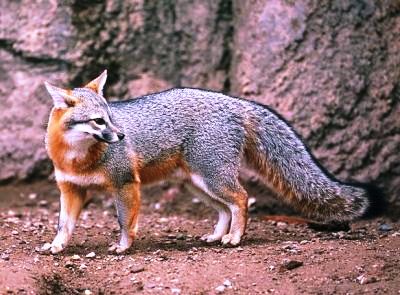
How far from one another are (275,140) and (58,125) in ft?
5.98

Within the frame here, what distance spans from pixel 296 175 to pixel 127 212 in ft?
4.68

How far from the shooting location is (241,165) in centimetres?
797

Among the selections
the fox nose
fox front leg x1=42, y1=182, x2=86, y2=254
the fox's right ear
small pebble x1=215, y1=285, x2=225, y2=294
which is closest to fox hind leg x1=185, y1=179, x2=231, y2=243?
fox front leg x1=42, y1=182, x2=86, y2=254

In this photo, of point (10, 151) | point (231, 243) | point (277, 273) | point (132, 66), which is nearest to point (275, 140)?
point (231, 243)

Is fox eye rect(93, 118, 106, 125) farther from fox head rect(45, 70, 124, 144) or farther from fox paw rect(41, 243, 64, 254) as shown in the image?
fox paw rect(41, 243, 64, 254)

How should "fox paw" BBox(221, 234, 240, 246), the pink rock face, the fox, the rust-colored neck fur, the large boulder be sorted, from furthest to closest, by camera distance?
1. the pink rock face
2. the large boulder
3. "fox paw" BBox(221, 234, 240, 246)
4. the fox
5. the rust-colored neck fur

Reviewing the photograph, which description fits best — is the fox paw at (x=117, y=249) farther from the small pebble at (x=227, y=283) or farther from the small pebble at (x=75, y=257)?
the small pebble at (x=227, y=283)


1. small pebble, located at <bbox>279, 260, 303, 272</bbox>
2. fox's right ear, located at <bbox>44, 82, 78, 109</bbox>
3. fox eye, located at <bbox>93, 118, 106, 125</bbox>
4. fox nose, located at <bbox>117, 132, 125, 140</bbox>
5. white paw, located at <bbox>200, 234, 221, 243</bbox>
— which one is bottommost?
white paw, located at <bbox>200, 234, 221, 243</bbox>

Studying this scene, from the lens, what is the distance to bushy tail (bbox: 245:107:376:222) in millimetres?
7727

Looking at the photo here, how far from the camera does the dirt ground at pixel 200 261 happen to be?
251 inches

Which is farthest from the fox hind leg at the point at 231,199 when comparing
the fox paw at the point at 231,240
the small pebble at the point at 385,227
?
the small pebble at the point at 385,227

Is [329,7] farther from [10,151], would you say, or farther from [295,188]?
[10,151]

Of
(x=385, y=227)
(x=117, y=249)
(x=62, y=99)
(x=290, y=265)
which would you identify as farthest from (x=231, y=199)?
(x=385, y=227)

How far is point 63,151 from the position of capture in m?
7.21
